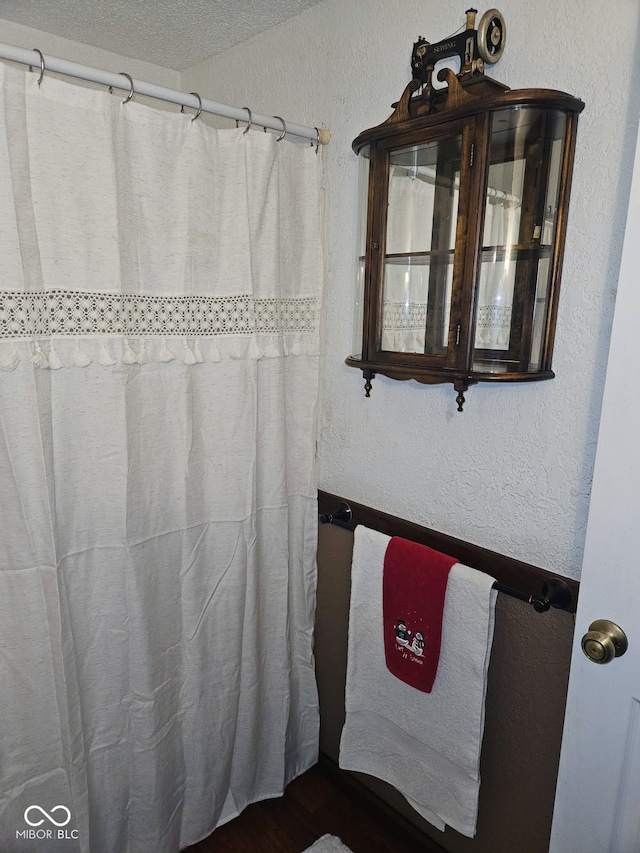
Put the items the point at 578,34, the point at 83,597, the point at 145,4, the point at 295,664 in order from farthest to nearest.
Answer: the point at 295,664 → the point at 145,4 → the point at 83,597 → the point at 578,34

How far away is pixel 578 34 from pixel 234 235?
2.56ft

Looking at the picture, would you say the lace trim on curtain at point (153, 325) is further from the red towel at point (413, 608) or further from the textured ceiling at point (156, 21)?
the textured ceiling at point (156, 21)

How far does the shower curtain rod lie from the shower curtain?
0.09ft

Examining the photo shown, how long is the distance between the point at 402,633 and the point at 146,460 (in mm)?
726

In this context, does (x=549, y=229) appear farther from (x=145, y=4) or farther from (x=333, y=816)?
(x=333, y=816)

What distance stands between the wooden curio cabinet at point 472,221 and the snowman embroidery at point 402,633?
537 mm

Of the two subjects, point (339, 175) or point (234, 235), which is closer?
point (234, 235)

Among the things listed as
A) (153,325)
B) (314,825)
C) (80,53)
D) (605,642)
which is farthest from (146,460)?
(80,53)

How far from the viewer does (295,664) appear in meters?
1.70

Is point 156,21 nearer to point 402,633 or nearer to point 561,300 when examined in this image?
point 561,300

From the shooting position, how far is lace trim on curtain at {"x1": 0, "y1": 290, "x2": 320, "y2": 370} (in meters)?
1.09

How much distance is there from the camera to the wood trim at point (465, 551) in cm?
117

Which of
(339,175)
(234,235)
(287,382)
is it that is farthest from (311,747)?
(339,175)

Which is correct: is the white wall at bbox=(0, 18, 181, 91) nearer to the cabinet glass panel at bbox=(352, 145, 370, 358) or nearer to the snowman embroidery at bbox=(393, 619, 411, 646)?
the cabinet glass panel at bbox=(352, 145, 370, 358)
